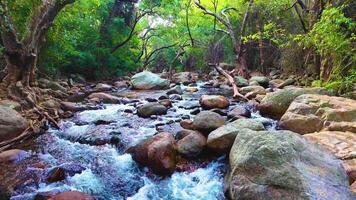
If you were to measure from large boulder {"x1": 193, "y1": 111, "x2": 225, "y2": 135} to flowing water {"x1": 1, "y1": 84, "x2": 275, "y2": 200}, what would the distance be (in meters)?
0.77

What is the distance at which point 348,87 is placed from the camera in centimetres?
689

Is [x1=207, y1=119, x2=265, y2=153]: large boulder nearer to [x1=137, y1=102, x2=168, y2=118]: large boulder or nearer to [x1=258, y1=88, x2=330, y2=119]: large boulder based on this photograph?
[x1=258, y1=88, x2=330, y2=119]: large boulder

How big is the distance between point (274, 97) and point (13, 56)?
6.76 metres

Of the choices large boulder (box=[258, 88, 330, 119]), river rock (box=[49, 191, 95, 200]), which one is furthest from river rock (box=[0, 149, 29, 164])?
large boulder (box=[258, 88, 330, 119])

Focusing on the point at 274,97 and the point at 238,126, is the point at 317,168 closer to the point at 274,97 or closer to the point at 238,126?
the point at 238,126

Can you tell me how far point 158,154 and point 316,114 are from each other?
3061mm

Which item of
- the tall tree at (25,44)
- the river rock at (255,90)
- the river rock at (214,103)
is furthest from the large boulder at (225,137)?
the tall tree at (25,44)

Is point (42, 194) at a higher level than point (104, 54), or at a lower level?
lower

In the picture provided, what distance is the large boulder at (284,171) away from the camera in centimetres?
311

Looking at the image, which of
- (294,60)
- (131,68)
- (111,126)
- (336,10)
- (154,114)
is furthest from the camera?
(131,68)

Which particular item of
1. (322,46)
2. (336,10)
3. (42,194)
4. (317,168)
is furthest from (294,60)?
(42,194)

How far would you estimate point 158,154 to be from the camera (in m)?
4.48

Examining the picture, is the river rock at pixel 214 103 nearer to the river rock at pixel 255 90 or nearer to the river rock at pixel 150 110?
the river rock at pixel 150 110

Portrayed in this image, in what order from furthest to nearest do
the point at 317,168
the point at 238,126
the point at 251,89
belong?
the point at 251,89 < the point at 238,126 < the point at 317,168
